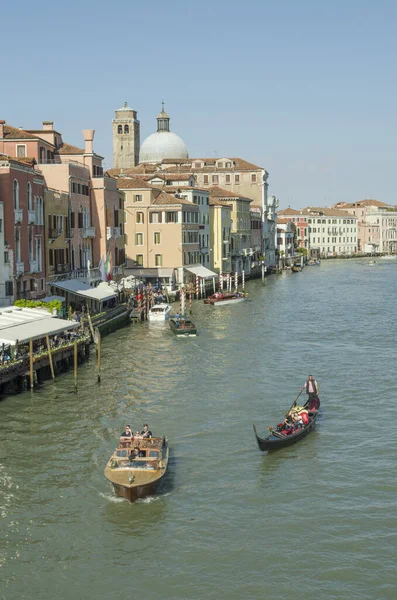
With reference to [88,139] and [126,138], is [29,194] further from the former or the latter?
[126,138]

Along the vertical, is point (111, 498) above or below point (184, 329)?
below

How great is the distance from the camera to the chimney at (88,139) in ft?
158

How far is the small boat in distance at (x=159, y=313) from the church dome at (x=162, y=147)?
57492 mm

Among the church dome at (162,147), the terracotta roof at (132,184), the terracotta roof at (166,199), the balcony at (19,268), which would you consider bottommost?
the balcony at (19,268)

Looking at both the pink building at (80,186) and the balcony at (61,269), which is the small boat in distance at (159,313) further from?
the balcony at (61,269)

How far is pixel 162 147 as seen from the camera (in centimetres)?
10681

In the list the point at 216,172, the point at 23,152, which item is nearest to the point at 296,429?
the point at 23,152

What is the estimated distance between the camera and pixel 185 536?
54.2 ft

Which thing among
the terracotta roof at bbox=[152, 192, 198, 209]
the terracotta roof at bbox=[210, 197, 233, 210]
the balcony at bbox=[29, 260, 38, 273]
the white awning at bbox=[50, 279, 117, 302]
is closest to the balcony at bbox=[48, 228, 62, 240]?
the white awning at bbox=[50, 279, 117, 302]

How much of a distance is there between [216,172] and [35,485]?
262ft

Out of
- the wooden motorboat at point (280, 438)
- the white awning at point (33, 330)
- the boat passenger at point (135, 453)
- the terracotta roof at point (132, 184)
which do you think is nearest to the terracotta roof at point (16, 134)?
the white awning at point (33, 330)

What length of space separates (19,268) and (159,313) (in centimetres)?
1386

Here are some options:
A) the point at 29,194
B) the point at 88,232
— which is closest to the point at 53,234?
the point at 29,194

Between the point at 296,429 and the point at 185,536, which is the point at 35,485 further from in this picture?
the point at 296,429
